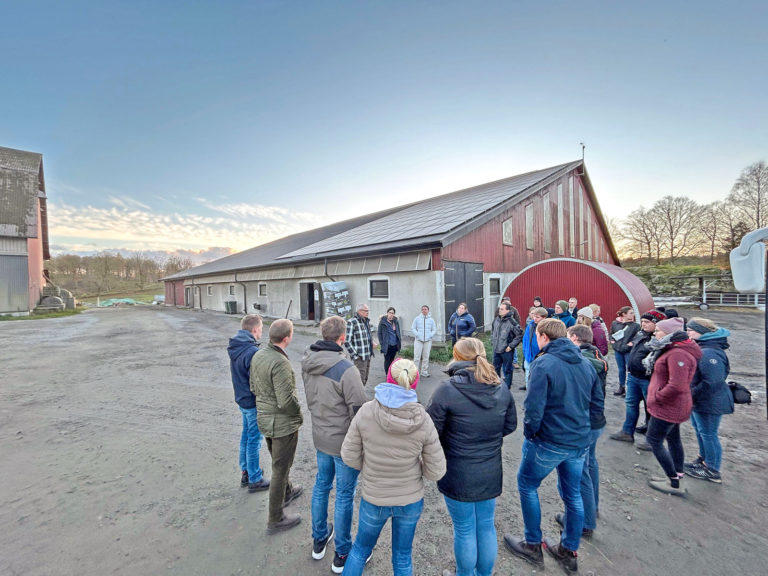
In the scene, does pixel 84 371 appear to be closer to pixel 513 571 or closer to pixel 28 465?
pixel 28 465

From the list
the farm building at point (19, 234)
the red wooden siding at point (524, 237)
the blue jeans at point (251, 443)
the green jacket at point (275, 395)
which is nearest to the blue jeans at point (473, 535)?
the green jacket at point (275, 395)

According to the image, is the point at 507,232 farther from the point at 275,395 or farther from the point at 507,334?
the point at 275,395

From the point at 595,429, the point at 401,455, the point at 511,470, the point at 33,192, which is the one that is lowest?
the point at 511,470

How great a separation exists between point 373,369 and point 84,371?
7212mm

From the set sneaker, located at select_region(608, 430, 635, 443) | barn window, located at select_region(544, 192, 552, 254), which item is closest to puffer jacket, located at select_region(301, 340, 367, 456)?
sneaker, located at select_region(608, 430, 635, 443)

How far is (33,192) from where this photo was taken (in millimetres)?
22375

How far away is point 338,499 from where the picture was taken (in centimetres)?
228

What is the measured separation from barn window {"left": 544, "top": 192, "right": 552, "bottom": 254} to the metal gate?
20.3 feet

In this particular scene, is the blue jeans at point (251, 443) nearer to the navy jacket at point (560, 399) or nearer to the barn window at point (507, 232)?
the navy jacket at point (560, 399)

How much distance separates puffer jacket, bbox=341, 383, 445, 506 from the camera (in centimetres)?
181

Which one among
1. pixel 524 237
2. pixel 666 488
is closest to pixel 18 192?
pixel 524 237

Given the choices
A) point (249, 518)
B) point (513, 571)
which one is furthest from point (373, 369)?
point (513, 571)

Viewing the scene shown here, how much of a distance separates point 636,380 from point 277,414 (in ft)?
14.3

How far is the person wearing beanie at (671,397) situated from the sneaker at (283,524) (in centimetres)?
345
